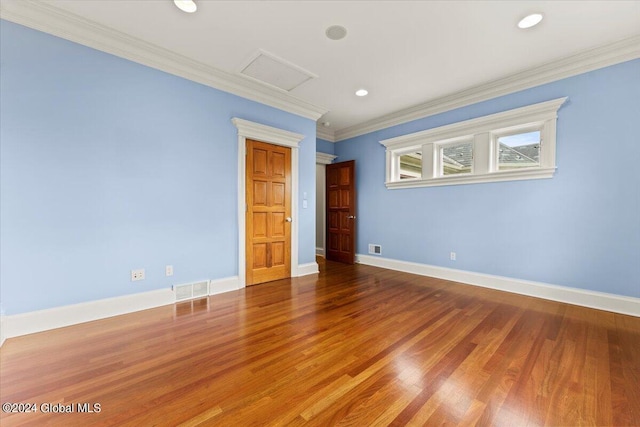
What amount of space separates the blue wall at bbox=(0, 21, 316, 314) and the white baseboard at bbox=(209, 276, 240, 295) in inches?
4.6

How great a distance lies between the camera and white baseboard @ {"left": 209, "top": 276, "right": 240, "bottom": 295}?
330 centimetres

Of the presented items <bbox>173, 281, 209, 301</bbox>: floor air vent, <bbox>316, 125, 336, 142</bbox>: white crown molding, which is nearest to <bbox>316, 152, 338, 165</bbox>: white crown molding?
<bbox>316, 125, 336, 142</bbox>: white crown molding

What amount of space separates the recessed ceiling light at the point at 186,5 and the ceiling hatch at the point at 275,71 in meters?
0.74

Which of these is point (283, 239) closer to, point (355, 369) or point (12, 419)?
point (355, 369)

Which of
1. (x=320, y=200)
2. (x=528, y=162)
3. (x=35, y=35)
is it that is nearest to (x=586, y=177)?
(x=528, y=162)

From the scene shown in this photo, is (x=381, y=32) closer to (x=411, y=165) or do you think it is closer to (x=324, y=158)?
(x=411, y=165)

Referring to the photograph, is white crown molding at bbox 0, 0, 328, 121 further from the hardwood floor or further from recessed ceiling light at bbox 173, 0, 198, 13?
the hardwood floor

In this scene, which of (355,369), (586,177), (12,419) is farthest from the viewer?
(586,177)

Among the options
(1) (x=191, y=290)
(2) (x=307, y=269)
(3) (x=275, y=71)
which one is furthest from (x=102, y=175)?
(2) (x=307, y=269)

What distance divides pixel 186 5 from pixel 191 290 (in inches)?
117

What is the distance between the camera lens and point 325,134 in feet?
18.8

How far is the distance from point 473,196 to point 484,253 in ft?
2.85

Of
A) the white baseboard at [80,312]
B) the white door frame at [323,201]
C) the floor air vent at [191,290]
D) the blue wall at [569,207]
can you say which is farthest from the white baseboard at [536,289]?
the white baseboard at [80,312]

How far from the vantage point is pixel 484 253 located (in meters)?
3.72
